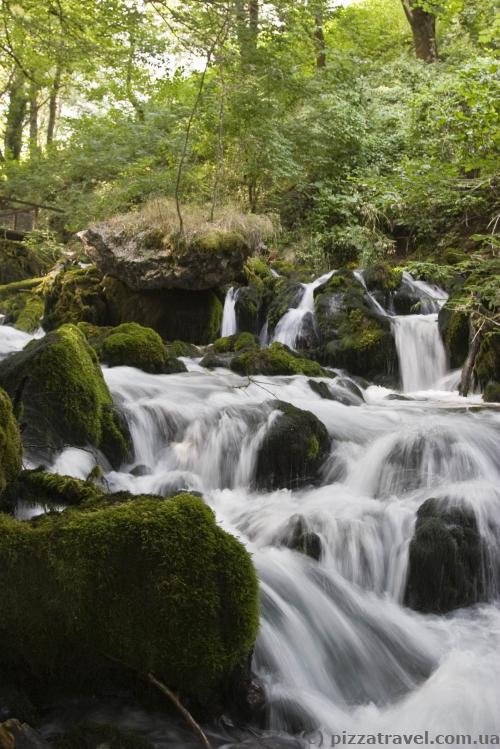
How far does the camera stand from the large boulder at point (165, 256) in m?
11.5

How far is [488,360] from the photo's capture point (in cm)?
952

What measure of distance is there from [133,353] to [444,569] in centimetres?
573

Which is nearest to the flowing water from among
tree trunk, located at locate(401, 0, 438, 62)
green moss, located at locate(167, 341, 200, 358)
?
green moss, located at locate(167, 341, 200, 358)

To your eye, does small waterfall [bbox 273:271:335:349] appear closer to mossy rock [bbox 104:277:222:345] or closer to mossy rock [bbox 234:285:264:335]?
mossy rock [bbox 234:285:264:335]

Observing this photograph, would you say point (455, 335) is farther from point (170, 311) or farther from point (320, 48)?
point (320, 48)

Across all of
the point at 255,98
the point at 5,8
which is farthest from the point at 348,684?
the point at 255,98

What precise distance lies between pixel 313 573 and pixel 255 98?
1180 centimetres

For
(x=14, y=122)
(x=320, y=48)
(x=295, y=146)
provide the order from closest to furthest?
(x=295, y=146), (x=320, y=48), (x=14, y=122)

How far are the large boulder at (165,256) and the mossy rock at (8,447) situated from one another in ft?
26.4

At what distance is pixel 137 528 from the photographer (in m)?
2.87

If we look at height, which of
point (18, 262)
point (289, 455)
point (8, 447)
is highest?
point (18, 262)

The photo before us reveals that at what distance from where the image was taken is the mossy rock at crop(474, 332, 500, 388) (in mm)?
9328
